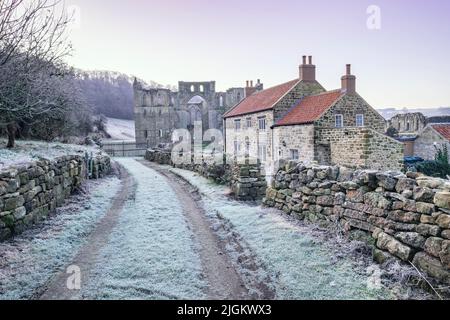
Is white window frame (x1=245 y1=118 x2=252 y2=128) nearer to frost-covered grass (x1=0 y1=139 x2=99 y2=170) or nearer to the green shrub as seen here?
the green shrub

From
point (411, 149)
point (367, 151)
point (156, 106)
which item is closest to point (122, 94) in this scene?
point (156, 106)

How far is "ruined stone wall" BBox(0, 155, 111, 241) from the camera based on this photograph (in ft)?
21.7

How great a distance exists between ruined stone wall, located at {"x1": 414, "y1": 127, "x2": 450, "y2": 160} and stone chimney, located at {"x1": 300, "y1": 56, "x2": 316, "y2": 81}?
45.8 ft

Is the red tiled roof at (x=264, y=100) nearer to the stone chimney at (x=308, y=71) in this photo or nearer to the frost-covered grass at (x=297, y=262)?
the stone chimney at (x=308, y=71)

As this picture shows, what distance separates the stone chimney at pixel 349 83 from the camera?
879 inches

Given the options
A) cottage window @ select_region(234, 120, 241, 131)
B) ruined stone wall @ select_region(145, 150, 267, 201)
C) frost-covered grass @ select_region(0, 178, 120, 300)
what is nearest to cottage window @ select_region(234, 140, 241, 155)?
cottage window @ select_region(234, 120, 241, 131)

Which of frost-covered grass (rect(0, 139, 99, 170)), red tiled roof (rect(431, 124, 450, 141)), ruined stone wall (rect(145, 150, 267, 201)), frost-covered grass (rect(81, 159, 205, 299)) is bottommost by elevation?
frost-covered grass (rect(81, 159, 205, 299))

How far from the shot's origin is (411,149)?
33.8m

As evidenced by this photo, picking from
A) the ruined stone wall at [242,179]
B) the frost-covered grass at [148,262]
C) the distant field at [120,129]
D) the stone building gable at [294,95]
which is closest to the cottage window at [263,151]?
the stone building gable at [294,95]

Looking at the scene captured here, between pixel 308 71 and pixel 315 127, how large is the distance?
7.43 meters

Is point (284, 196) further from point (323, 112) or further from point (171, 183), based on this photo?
point (323, 112)

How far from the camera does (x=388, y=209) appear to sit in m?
5.42

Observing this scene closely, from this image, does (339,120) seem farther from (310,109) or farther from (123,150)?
(123,150)

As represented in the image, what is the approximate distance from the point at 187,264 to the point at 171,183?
9.80 meters
